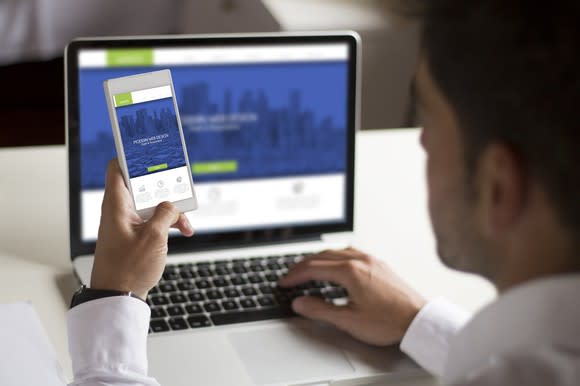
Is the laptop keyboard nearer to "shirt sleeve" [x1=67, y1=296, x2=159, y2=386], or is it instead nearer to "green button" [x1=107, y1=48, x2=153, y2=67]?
"shirt sleeve" [x1=67, y1=296, x2=159, y2=386]

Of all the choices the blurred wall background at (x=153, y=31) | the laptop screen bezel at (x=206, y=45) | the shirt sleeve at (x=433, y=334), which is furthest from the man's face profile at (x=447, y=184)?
the blurred wall background at (x=153, y=31)

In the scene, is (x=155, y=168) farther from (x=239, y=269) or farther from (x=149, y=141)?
(x=239, y=269)

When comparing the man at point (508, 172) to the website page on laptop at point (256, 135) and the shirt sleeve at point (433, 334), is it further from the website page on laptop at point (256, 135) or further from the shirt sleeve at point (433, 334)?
the website page on laptop at point (256, 135)

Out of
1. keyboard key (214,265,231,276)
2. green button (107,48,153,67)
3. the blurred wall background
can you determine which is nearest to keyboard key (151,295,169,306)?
keyboard key (214,265,231,276)

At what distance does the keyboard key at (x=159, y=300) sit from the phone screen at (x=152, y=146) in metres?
0.14

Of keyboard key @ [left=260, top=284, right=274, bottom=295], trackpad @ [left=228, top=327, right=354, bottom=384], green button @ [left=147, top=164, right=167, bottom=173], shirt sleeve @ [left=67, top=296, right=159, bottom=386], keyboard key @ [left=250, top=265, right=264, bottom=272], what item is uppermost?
green button @ [left=147, top=164, right=167, bottom=173]

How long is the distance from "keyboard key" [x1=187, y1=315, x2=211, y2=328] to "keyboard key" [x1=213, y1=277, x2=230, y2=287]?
0.27 feet

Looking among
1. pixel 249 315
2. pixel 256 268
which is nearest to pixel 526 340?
pixel 249 315

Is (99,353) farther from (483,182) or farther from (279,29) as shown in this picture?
(279,29)

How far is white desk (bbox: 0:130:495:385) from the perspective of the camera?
127 centimetres

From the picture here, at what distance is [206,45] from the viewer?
52.4 inches

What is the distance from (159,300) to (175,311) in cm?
3

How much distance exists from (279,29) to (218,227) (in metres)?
1.36

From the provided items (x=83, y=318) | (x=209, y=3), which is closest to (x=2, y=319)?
(x=83, y=318)
